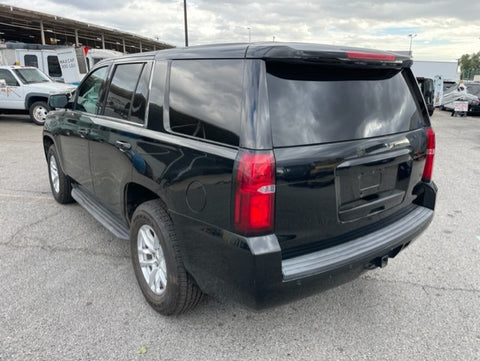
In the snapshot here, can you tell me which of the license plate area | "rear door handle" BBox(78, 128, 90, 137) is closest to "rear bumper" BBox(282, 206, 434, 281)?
the license plate area

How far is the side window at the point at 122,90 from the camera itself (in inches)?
119

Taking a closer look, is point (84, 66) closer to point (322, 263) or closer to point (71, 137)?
point (71, 137)

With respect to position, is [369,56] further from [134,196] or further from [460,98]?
[460,98]

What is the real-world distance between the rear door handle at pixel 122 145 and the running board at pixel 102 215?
0.75 m

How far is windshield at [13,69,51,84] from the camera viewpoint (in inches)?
481

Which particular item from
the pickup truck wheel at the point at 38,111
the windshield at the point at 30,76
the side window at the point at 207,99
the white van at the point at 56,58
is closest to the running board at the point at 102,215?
the side window at the point at 207,99

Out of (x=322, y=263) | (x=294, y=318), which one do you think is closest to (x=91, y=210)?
(x=294, y=318)

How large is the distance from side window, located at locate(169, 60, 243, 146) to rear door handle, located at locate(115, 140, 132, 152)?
553 millimetres

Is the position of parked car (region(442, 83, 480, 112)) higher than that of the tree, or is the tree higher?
the tree

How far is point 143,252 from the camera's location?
2.90m

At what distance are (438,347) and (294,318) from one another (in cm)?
93

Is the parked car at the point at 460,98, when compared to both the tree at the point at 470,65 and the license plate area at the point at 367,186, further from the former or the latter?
the tree at the point at 470,65

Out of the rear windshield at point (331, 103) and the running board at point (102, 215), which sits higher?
the rear windshield at point (331, 103)

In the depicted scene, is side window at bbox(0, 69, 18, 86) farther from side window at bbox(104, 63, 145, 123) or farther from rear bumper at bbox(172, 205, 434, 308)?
rear bumper at bbox(172, 205, 434, 308)
